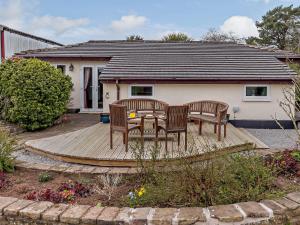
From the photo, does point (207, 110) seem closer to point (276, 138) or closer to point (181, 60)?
point (276, 138)

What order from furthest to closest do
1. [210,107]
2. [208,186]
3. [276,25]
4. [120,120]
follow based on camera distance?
[276,25]
[210,107]
[120,120]
[208,186]

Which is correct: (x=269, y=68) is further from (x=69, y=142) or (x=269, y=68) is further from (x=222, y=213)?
(x=222, y=213)

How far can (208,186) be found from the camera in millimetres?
4027

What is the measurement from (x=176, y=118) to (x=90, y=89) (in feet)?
31.5

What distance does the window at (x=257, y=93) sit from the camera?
12133 millimetres

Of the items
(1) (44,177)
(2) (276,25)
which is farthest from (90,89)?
(2) (276,25)

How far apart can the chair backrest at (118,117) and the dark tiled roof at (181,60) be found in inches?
196

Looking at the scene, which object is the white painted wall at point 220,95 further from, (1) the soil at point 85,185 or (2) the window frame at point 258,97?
(1) the soil at point 85,185

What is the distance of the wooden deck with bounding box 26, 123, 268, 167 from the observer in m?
6.62

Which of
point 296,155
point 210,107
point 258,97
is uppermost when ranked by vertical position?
point 258,97

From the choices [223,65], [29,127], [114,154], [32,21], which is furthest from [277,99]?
[32,21]

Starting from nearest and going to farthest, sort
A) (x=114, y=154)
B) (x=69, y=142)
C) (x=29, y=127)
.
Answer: (x=114, y=154) < (x=69, y=142) < (x=29, y=127)

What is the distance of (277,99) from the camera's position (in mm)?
11945

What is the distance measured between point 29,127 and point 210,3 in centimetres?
1208
